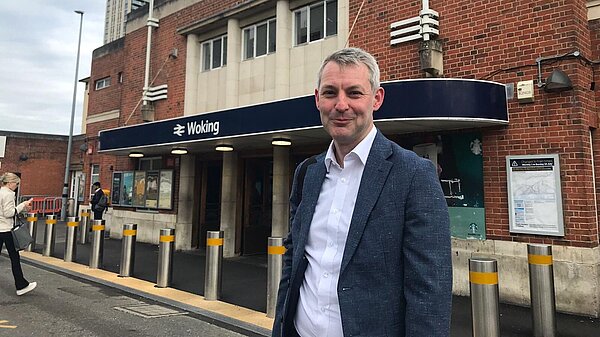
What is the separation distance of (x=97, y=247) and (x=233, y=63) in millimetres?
5413

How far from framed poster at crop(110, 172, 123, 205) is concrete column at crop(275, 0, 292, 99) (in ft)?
23.3

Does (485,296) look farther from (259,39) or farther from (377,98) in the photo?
(259,39)

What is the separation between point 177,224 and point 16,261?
5.46 metres

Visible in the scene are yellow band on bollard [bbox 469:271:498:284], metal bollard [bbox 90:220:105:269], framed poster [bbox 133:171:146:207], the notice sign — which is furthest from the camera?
framed poster [bbox 133:171:146:207]

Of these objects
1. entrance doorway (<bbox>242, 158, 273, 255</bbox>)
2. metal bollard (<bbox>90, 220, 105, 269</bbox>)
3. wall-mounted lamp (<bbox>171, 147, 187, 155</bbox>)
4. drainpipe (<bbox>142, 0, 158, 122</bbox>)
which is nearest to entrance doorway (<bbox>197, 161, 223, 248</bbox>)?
wall-mounted lamp (<bbox>171, 147, 187, 155</bbox>)

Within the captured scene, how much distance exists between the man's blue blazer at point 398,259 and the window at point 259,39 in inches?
367

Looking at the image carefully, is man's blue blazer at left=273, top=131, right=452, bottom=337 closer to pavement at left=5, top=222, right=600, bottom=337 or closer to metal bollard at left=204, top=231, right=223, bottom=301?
pavement at left=5, top=222, right=600, bottom=337

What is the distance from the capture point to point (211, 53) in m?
12.0

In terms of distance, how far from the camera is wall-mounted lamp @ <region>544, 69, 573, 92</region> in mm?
5959

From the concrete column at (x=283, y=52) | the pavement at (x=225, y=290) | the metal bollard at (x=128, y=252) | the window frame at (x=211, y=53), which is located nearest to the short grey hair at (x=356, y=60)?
the pavement at (x=225, y=290)

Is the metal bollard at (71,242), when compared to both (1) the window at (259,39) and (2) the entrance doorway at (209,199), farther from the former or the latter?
(1) the window at (259,39)

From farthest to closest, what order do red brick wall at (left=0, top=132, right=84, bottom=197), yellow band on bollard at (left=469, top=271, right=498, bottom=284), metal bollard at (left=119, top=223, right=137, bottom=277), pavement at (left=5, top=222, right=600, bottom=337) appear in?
red brick wall at (left=0, top=132, right=84, bottom=197) < metal bollard at (left=119, top=223, right=137, bottom=277) < pavement at (left=5, top=222, right=600, bottom=337) < yellow band on bollard at (left=469, top=271, right=498, bottom=284)

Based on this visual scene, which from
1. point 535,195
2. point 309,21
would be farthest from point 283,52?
point 535,195

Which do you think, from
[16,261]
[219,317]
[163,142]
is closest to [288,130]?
[219,317]
